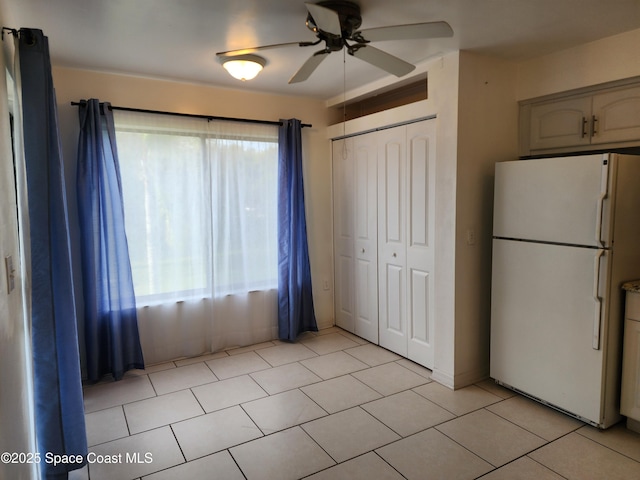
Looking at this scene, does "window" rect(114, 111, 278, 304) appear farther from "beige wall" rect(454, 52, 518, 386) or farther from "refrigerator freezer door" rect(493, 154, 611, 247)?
"refrigerator freezer door" rect(493, 154, 611, 247)

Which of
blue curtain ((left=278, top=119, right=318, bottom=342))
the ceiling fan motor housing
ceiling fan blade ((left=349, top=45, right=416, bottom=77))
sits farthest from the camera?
blue curtain ((left=278, top=119, right=318, bottom=342))

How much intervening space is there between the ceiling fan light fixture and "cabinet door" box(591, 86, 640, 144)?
226 cm

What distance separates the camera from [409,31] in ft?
6.31

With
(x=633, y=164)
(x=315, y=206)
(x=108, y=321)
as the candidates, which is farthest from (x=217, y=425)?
(x=633, y=164)

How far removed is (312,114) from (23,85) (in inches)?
110

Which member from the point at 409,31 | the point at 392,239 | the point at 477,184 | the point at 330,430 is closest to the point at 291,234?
the point at 392,239

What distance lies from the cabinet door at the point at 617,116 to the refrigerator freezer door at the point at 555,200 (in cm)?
41

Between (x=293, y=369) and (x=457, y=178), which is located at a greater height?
(x=457, y=178)

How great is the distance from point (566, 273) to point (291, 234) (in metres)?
2.31

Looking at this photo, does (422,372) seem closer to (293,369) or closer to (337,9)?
(293,369)

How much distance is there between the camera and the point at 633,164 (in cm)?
244

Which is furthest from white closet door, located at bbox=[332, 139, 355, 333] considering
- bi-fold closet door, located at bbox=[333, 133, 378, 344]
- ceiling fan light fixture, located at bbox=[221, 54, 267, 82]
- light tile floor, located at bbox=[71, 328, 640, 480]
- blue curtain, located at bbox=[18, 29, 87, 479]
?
blue curtain, located at bbox=[18, 29, 87, 479]

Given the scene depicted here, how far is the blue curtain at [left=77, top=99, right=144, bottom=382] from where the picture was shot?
10.2 ft

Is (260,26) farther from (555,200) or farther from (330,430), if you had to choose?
(330,430)
